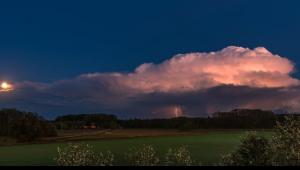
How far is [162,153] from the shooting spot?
78.7 m

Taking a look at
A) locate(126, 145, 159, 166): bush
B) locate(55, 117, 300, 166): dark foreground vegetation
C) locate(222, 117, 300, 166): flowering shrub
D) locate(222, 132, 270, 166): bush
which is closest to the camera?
locate(55, 117, 300, 166): dark foreground vegetation

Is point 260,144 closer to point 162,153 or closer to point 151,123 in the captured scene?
point 162,153

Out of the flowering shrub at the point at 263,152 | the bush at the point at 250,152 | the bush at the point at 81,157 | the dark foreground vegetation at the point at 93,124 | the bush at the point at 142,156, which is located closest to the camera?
the bush at the point at 142,156

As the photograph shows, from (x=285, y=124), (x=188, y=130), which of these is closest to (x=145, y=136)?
(x=188, y=130)

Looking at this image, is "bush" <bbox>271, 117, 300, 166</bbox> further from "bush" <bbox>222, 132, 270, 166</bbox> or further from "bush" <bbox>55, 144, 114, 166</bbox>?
"bush" <bbox>55, 144, 114, 166</bbox>

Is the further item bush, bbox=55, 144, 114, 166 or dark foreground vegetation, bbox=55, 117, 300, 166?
bush, bbox=55, 144, 114, 166

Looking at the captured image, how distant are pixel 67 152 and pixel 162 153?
2389 inches

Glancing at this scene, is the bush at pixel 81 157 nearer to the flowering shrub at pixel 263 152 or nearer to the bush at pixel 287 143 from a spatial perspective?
the flowering shrub at pixel 263 152

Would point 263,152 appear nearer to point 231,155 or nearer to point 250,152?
point 250,152

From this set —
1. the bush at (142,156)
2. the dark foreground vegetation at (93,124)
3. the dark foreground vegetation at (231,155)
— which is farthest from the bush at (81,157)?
the dark foreground vegetation at (93,124)

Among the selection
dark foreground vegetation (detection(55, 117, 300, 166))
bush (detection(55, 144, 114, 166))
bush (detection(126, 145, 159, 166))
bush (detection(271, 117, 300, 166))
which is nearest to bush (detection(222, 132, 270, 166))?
dark foreground vegetation (detection(55, 117, 300, 166))

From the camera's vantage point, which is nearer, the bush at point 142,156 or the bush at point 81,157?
the bush at point 142,156

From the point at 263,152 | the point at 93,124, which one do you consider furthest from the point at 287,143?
the point at 93,124

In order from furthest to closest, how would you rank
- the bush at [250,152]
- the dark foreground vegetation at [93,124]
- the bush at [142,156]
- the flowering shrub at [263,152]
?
the dark foreground vegetation at [93,124], the bush at [250,152], the flowering shrub at [263,152], the bush at [142,156]
